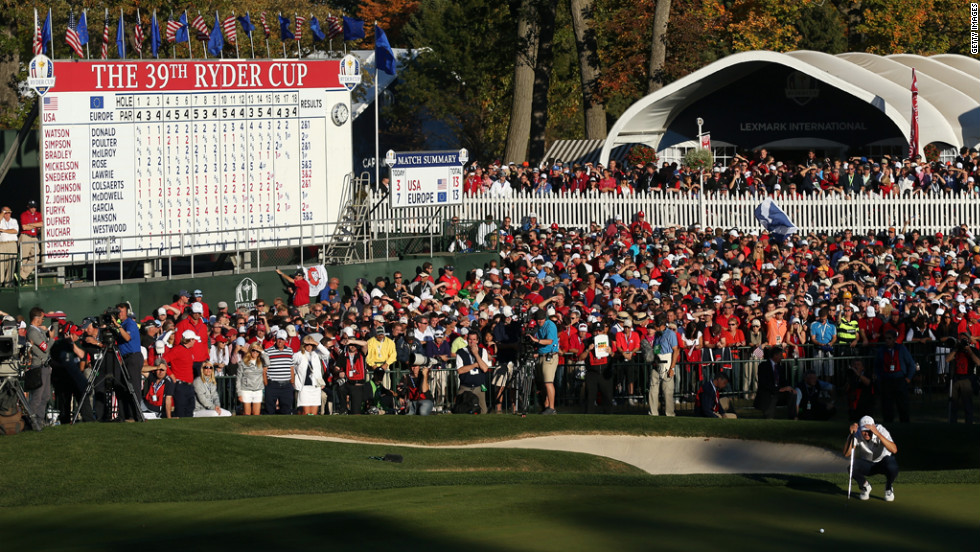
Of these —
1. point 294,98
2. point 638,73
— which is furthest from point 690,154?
point 294,98

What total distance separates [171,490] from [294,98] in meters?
15.7

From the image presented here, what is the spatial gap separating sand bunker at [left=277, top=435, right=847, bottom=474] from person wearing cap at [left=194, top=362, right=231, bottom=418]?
1887 millimetres

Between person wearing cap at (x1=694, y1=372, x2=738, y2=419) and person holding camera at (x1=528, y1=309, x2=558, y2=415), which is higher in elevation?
person holding camera at (x1=528, y1=309, x2=558, y2=415)

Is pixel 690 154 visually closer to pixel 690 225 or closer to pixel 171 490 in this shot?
pixel 690 225

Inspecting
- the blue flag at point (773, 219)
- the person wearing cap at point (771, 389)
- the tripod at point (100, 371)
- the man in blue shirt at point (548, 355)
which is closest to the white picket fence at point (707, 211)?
the blue flag at point (773, 219)

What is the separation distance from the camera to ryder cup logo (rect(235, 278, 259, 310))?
2923 centimetres

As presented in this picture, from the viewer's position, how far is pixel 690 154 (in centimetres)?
4281

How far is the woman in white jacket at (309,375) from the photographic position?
22562mm

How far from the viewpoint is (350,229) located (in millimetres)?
32312

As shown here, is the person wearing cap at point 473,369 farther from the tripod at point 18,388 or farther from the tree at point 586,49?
the tree at point 586,49

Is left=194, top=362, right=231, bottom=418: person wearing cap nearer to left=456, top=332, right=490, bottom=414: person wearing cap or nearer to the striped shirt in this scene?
the striped shirt

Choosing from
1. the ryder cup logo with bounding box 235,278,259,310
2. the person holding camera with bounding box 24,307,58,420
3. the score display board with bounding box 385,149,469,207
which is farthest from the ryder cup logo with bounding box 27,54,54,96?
the person holding camera with bounding box 24,307,58,420

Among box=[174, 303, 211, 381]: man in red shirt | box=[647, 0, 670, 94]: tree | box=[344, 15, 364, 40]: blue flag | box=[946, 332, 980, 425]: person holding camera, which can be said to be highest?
box=[647, 0, 670, 94]: tree

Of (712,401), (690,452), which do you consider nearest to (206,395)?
(690,452)
